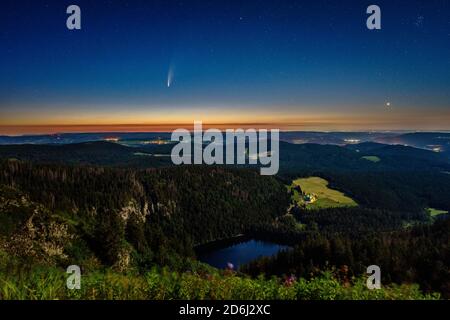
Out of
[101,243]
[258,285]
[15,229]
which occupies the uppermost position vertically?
[258,285]

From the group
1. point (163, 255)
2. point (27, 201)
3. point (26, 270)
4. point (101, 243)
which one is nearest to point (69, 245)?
point (101, 243)

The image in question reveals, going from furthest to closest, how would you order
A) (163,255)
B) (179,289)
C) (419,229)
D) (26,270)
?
(163,255) → (419,229) → (26,270) → (179,289)
